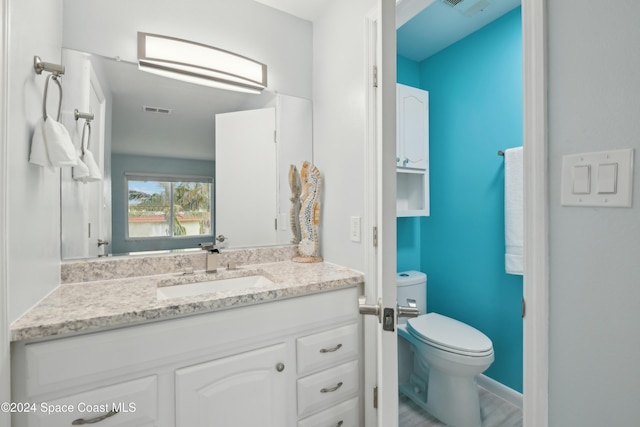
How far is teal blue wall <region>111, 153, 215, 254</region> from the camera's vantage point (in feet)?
4.43

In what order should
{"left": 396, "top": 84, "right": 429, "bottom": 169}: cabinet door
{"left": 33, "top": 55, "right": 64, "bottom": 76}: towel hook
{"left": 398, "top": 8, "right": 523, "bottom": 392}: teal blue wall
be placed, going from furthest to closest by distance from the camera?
{"left": 396, "top": 84, "right": 429, "bottom": 169}: cabinet door, {"left": 398, "top": 8, "right": 523, "bottom": 392}: teal blue wall, {"left": 33, "top": 55, "right": 64, "bottom": 76}: towel hook

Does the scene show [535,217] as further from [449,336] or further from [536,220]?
[449,336]

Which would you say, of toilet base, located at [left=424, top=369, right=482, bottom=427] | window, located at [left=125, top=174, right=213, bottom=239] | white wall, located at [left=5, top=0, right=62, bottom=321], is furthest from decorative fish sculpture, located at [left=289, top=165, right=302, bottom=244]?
toilet base, located at [left=424, top=369, right=482, bottom=427]

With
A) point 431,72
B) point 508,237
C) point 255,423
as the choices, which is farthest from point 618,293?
point 431,72

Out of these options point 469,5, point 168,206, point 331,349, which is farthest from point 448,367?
point 469,5

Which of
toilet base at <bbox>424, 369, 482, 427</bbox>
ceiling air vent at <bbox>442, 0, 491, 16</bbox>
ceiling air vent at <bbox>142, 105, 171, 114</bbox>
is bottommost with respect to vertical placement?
toilet base at <bbox>424, 369, 482, 427</bbox>

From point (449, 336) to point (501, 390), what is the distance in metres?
0.66

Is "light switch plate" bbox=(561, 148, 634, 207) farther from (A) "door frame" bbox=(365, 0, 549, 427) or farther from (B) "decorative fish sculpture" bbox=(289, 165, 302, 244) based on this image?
(B) "decorative fish sculpture" bbox=(289, 165, 302, 244)

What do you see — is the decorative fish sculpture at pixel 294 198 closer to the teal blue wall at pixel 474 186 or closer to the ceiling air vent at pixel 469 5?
the teal blue wall at pixel 474 186

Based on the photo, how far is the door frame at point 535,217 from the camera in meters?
0.73

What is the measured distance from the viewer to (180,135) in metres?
1.50

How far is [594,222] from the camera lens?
663 mm

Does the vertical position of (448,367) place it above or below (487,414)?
above

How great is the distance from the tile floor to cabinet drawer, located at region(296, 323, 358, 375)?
79 centimetres
